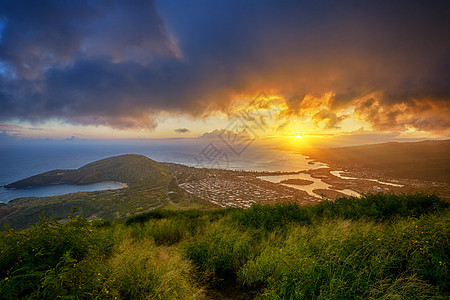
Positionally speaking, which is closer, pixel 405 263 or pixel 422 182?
pixel 405 263

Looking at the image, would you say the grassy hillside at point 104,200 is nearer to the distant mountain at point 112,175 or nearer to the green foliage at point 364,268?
the distant mountain at point 112,175

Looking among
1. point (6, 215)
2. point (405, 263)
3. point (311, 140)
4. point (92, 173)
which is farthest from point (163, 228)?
point (311, 140)

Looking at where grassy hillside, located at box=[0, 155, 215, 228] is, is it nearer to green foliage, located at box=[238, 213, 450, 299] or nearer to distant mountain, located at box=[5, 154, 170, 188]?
distant mountain, located at box=[5, 154, 170, 188]

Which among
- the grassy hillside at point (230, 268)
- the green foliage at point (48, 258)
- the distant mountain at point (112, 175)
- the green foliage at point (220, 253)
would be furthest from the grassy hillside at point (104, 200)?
the green foliage at point (220, 253)

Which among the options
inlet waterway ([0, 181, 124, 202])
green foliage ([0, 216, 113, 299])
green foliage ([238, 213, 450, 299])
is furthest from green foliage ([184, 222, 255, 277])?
inlet waterway ([0, 181, 124, 202])

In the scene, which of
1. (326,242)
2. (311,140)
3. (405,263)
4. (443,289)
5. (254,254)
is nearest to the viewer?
(443,289)

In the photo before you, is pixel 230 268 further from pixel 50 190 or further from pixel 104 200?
pixel 50 190

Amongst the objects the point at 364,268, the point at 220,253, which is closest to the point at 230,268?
the point at 220,253

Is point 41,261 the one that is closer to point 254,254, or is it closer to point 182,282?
point 182,282
